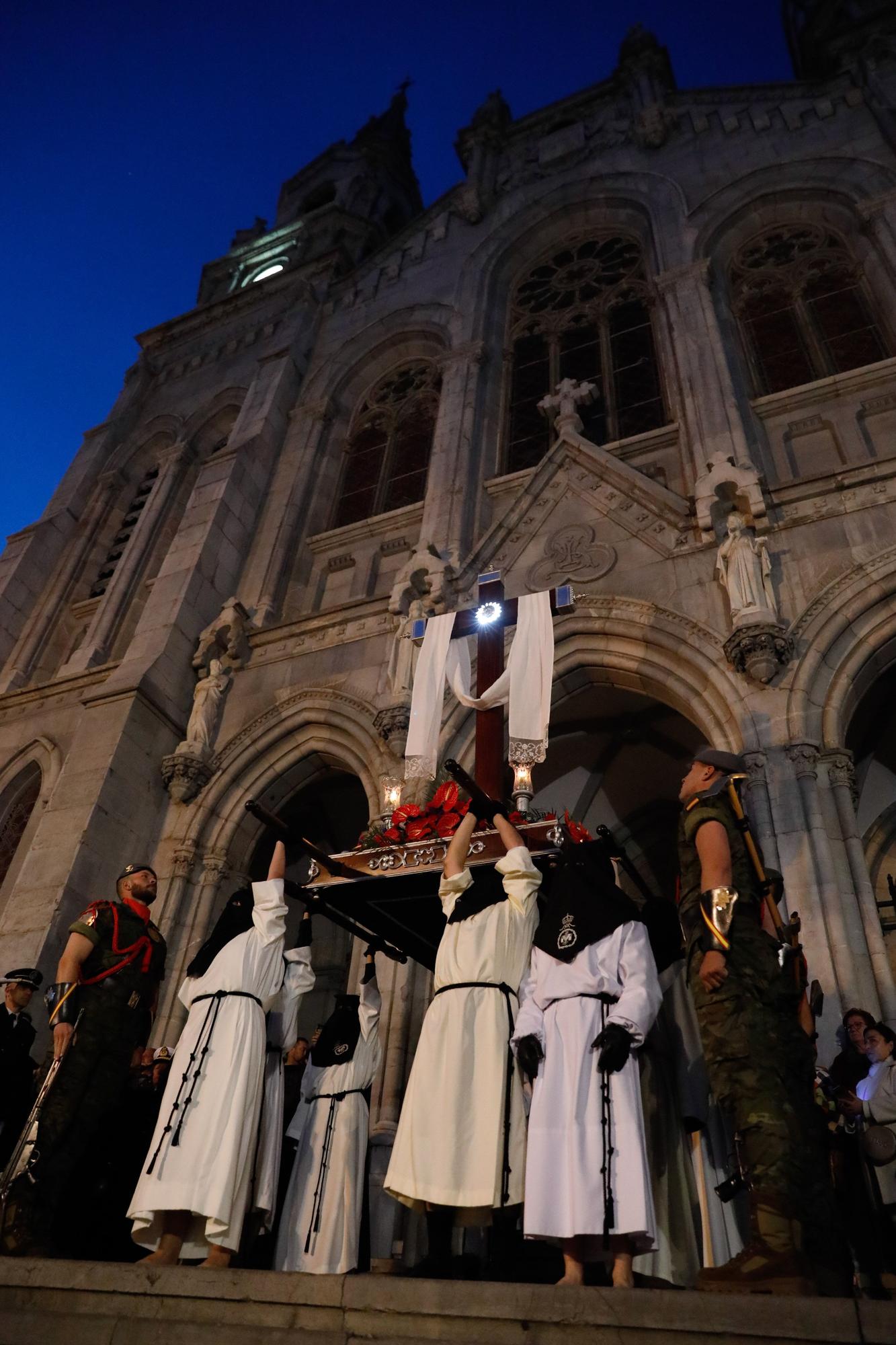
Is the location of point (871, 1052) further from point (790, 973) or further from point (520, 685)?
point (520, 685)

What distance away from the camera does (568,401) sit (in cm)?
1286

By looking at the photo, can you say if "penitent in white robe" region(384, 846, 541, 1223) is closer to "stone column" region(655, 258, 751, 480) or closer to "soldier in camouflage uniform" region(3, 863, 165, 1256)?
"soldier in camouflage uniform" region(3, 863, 165, 1256)

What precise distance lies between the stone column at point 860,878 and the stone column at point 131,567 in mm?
11067

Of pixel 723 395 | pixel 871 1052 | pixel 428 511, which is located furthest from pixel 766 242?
pixel 871 1052

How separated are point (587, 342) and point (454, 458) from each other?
391cm

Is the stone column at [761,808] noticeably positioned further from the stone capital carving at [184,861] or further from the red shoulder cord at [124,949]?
the stone capital carving at [184,861]

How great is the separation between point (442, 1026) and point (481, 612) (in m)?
4.54

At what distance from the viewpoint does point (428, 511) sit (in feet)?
43.1

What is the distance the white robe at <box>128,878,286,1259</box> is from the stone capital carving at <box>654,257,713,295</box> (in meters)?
12.3

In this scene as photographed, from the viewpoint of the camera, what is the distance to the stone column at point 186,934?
950cm

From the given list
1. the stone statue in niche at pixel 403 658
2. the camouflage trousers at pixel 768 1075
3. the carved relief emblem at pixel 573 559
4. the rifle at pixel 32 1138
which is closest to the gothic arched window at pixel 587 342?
the carved relief emblem at pixel 573 559

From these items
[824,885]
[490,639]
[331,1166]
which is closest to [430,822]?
[490,639]

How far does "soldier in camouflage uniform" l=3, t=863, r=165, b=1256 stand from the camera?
189 inches

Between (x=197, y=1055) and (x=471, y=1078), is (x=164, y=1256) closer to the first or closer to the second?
(x=197, y=1055)
